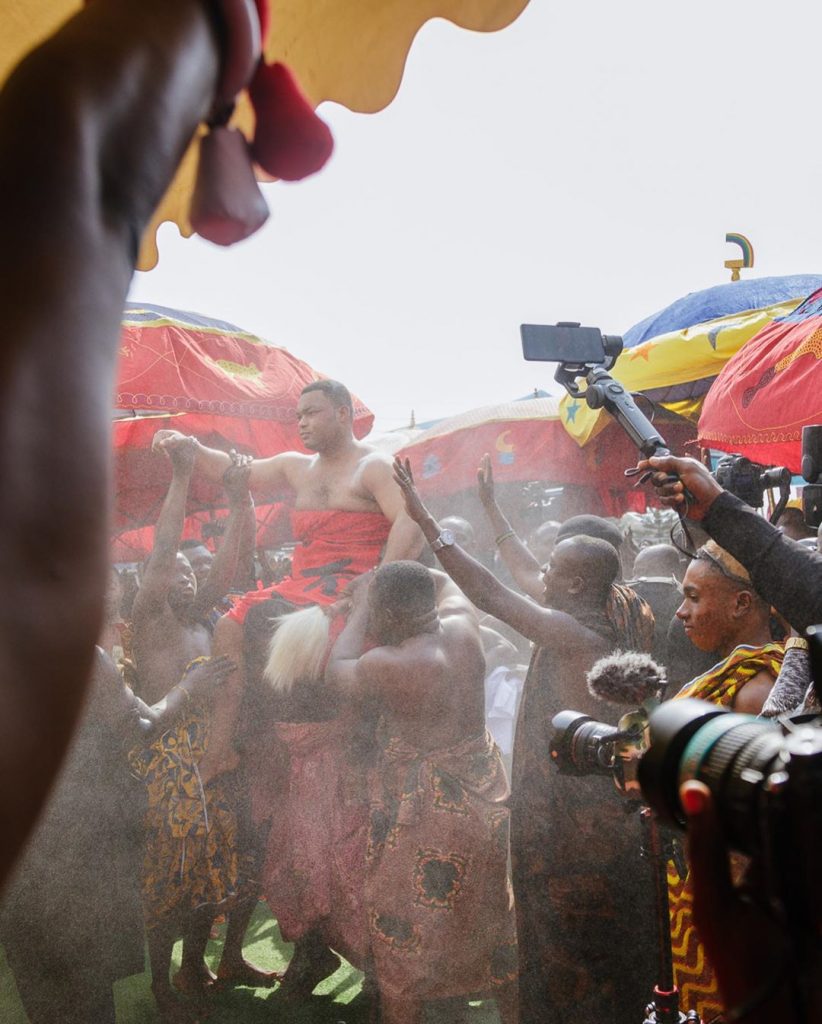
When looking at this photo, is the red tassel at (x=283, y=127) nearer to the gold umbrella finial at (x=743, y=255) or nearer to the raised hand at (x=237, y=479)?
the raised hand at (x=237, y=479)

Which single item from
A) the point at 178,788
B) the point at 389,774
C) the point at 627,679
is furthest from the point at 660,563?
the point at 627,679

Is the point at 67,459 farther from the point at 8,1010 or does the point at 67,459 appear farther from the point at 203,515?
the point at 203,515

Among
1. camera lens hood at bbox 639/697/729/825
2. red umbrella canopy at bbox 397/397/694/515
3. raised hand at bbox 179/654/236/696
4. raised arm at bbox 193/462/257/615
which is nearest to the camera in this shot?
camera lens hood at bbox 639/697/729/825

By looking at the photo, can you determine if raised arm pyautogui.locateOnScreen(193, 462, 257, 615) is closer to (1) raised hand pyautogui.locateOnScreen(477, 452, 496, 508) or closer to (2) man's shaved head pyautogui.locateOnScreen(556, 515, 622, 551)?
(1) raised hand pyautogui.locateOnScreen(477, 452, 496, 508)

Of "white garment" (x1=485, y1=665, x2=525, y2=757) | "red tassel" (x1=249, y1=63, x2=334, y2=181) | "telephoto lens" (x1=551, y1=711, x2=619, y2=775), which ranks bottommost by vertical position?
"white garment" (x1=485, y1=665, x2=525, y2=757)

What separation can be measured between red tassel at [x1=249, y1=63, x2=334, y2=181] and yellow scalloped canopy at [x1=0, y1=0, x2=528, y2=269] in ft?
2.26

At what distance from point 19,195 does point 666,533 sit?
30.4 ft

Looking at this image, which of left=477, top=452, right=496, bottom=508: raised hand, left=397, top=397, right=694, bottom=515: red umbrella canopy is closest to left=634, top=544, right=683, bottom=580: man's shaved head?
left=397, top=397, right=694, bottom=515: red umbrella canopy

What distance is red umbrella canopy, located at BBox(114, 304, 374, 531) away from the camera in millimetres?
4715

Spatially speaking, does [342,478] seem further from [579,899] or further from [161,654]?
[579,899]

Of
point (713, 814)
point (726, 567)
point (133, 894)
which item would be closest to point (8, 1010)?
point (133, 894)

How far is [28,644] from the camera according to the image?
43 cm

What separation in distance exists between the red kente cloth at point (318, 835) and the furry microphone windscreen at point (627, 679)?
1.79m

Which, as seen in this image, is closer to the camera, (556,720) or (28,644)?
(28,644)
